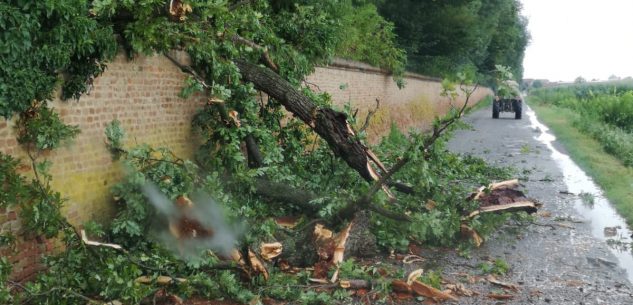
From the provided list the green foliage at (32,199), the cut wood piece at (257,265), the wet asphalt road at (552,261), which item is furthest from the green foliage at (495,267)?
the green foliage at (32,199)

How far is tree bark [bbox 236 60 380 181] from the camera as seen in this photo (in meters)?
6.98

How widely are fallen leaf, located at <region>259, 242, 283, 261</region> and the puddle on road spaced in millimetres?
3304

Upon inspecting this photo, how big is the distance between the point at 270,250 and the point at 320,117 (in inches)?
82.7

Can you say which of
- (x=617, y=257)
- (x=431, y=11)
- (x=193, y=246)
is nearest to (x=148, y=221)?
(x=193, y=246)

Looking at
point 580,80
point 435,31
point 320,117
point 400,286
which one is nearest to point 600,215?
point 320,117

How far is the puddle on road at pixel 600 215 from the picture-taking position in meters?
6.71

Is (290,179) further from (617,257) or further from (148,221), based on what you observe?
(617,257)

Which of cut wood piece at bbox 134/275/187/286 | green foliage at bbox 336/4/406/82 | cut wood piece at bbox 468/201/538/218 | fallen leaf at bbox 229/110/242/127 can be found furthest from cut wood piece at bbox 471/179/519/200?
green foliage at bbox 336/4/406/82

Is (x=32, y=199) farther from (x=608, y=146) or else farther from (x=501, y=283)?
(x=608, y=146)

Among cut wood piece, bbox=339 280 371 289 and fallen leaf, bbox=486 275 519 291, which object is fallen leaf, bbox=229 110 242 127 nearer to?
cut wood piece, bbox=339 280 371 289

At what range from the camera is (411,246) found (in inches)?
261

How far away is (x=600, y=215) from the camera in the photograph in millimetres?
8469

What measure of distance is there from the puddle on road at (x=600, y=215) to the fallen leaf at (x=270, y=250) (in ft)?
10.8

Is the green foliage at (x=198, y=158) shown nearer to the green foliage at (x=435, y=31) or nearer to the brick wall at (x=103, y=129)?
the brick wall at (x=103, y=129)
